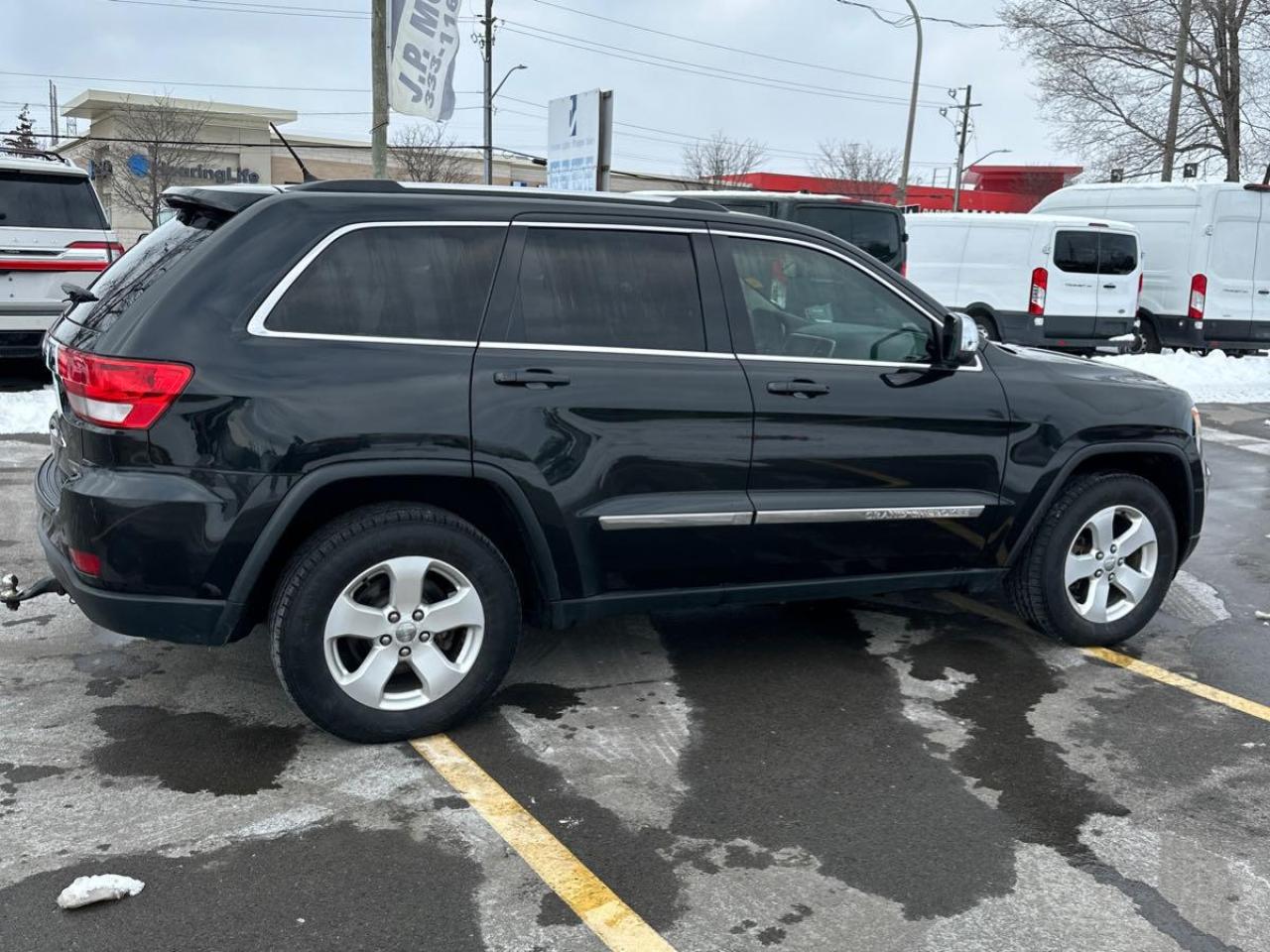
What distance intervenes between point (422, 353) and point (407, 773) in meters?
1.33

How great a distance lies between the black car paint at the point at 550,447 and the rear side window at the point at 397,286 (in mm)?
60

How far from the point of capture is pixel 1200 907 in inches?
123

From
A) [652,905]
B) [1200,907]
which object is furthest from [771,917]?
[1200,907]

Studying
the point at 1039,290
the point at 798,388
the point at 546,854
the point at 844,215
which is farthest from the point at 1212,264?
the point at 546,854

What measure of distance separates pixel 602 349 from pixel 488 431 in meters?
0.52

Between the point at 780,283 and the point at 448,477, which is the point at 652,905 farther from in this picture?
the point at 780,283

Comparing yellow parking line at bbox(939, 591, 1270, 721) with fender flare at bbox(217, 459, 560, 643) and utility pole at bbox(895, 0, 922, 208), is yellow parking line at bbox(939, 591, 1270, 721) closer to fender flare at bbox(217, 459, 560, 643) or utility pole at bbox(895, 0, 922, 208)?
fender flare at bbox(217, 459, 560, 643)

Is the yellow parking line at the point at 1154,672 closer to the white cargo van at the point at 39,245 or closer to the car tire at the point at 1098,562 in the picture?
the car tire at the point at 1098,562

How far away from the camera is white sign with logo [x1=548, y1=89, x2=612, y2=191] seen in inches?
668

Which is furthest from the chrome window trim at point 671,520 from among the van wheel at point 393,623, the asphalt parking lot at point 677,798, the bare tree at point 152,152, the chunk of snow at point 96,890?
the bare tree at point 152,152

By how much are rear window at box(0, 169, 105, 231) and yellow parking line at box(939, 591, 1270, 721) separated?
26.6 feet

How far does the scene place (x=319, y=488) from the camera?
145 inches

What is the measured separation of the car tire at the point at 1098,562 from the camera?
500 cm

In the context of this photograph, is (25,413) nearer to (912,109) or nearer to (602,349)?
(602,349)
